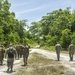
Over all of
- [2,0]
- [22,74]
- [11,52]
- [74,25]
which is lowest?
[22,74]

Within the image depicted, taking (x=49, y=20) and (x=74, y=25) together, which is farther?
(x=49, y=20)

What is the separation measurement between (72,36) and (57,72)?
165ft

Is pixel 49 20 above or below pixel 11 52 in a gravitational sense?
above

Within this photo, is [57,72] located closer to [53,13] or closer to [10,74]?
[10,74]

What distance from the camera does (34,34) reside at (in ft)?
486

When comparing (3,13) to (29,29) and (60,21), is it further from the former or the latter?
(29,29)

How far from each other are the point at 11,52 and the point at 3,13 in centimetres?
5466

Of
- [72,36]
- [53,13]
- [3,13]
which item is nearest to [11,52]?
[72,36]

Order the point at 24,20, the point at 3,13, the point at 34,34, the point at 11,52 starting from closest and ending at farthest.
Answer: the point at 11,52 → the point at 3,13 → the point at 24,20 → the point at 34,34

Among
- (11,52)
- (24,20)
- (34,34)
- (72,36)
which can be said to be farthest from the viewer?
(34,34)

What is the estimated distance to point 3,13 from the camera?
75.6 m

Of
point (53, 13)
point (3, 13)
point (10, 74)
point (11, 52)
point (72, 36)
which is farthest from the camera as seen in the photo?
point (53, 13)

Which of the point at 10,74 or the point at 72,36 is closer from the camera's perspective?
the point at 10,74

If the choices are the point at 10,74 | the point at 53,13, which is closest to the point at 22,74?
the point at 10,74
